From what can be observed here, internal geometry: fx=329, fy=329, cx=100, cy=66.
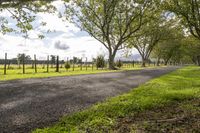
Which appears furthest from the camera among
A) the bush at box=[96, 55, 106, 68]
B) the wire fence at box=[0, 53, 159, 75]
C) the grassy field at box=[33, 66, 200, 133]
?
the bush at box=[96, 55, 106, 68]

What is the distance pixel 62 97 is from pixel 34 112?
11.1ft

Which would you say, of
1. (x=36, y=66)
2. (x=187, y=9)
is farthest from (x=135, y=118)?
(x=36, y=66)

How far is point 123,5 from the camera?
53781 mm

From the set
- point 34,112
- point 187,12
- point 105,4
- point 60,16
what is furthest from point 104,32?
point 34,112

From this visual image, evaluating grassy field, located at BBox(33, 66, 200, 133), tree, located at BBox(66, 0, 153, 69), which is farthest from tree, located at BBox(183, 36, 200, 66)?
grassy field, located at BBox(33, 66, 200, 133)

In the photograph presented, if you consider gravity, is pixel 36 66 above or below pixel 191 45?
below

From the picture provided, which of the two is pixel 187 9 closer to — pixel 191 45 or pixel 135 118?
pixel 135 118

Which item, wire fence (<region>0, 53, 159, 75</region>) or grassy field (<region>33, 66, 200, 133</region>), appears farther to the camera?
wire fence (<region>0, 53, 159, 75</region>)

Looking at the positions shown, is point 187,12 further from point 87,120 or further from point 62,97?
point 87,120

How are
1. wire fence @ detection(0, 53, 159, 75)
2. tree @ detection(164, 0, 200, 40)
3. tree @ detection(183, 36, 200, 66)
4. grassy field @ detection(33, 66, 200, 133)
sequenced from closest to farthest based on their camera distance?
grassy field @ detection(33, 66, 200, 133) → tree @ detection(164, 0, 200, 40) → wire fence @ detection(0, 53, 159, 75) → tree @ detection(183, 36, 200, 66)

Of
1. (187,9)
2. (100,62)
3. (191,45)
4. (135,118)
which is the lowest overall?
(135,118)

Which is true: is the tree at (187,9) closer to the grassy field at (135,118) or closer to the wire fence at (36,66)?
the wire fence at (36,66)

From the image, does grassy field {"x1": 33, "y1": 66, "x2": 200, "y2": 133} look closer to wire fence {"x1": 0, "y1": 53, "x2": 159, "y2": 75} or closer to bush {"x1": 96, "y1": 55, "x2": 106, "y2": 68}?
wire fence {"x1": 0, "y1": 53, "x2": 159, "y2": 75}

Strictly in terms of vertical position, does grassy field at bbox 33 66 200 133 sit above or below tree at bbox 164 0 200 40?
below
